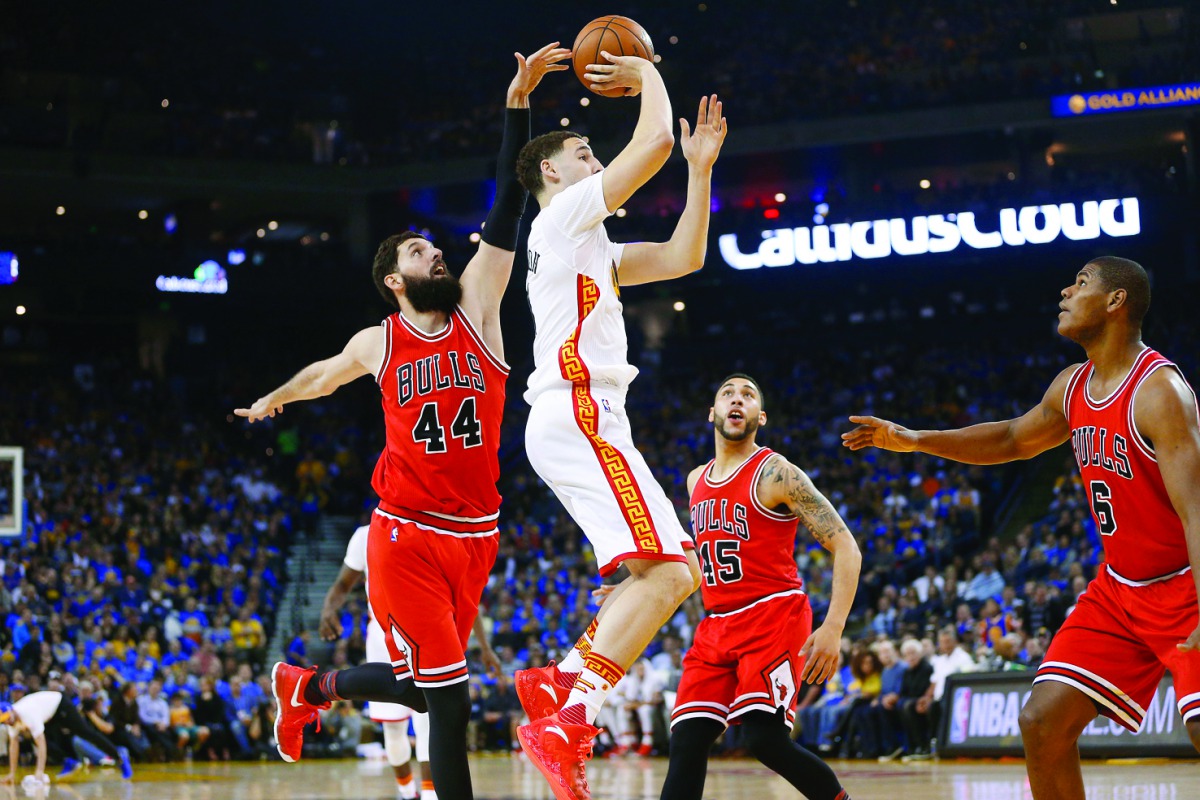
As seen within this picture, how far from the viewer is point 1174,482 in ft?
16.2

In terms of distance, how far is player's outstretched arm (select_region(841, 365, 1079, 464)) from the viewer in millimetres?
5750

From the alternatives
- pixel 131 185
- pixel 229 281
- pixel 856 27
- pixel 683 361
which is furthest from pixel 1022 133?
pixel 131 185

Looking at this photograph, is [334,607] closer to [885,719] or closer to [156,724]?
[885,719]

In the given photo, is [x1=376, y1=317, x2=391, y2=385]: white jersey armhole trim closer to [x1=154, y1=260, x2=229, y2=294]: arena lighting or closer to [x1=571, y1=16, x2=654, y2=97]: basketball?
[x1=571, y1=16, x2=654, y2=97]: basketball

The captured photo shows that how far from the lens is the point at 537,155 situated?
5.67 m

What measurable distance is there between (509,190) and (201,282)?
23220mm

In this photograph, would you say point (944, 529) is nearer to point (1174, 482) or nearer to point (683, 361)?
point (683, 361)

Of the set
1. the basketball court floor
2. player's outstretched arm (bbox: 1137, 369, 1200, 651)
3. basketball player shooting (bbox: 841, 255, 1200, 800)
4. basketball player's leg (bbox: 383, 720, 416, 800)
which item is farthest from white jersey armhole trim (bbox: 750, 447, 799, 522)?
basketball player's leg (bbox: 383, 720, 416, 800)

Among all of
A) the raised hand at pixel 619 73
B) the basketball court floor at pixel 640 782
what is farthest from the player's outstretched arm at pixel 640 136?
the basketball court floor at pixel 640 782

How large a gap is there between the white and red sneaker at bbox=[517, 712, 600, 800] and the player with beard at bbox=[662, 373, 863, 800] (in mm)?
1442

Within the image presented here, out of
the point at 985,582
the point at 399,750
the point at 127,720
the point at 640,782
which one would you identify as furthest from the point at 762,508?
the point at 127,720

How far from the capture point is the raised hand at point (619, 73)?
560 centimetres

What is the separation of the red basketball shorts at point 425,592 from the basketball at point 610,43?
2.09 m

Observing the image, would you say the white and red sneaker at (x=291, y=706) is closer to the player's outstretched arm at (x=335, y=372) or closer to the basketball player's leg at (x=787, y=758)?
the player's outstretched arm at (x=335, y=372)
